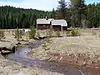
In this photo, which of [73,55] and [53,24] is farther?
[53,24]

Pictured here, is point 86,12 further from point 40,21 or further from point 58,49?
point 58,49

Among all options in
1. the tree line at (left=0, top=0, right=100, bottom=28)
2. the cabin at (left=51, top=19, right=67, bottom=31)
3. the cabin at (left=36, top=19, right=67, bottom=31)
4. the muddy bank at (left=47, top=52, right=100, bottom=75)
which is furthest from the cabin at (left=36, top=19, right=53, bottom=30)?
the muddy bank at (left=47, top=52, right=100, bottom=75)

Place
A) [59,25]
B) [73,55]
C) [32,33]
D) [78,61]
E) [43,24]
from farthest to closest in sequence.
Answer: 1. [43,24]
2. [59,25]
3. [32,33]
4. [73,55]
5. [78,61]

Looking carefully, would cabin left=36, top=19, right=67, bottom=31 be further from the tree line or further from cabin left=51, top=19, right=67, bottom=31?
the tree line

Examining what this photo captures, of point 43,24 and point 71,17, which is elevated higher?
point 71,17

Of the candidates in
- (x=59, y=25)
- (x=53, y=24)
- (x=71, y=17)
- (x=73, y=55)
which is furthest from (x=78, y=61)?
(x=71, y=17)

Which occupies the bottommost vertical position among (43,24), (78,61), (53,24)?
(78,61)

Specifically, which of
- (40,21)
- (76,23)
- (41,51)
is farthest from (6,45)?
(76,23)

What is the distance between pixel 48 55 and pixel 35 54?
3.08 metres

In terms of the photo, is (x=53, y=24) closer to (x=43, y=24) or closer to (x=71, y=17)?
(x=43, y=24)

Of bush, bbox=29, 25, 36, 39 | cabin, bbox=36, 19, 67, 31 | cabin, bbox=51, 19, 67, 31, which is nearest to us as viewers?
bush, bbox=29, 25, 36, 39

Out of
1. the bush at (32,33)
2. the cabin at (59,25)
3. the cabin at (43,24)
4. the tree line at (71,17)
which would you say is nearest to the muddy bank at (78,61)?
the bush at (32,33)

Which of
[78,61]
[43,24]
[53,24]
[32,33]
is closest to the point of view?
[78,61]

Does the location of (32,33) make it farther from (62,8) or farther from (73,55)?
(62,8)
